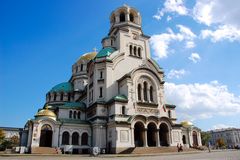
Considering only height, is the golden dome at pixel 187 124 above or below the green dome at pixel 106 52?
below

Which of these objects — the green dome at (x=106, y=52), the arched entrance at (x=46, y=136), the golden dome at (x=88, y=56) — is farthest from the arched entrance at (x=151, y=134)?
the golden dome at (x=88, y=56)

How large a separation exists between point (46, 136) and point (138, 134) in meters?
13.4

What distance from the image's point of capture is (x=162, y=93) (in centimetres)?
3644

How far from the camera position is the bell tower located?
126 ft

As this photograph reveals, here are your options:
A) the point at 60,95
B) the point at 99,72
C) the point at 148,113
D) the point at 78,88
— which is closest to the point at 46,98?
the point at 60,95

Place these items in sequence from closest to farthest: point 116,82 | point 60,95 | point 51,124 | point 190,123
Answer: point 51,124, point 116,82, point 190,123, point 60,95

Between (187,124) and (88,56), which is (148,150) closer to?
(187,124)

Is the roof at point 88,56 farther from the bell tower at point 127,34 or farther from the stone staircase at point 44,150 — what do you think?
the stone staircase at point 44,150

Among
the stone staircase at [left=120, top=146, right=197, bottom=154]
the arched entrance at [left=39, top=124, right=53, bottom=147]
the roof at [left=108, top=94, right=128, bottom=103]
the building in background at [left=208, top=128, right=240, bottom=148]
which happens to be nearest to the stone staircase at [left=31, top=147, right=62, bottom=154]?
the arched entrance at [left=39, top=124, right=53, bottom=147]

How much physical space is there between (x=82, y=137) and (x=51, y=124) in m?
5.02

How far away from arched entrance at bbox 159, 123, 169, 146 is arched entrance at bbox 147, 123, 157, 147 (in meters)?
1.66

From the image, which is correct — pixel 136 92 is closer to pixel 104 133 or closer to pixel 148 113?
pixel 148 113

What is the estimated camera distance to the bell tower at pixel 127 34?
3838 cm

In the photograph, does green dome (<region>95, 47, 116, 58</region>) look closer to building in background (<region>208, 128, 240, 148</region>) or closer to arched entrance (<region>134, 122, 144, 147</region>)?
arched entrance (<region>134, 122, 144, 147</region>)
